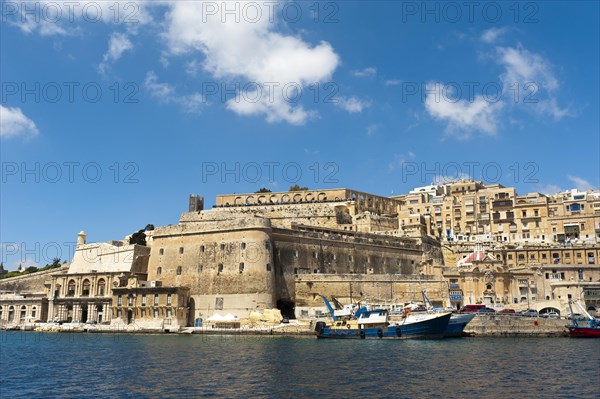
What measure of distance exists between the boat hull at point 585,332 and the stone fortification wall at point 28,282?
43.0 m

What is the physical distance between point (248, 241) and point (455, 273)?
51.7ft

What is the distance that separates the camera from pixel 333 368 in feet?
73.4

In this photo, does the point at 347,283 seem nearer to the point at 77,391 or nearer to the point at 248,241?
the point at 248,241

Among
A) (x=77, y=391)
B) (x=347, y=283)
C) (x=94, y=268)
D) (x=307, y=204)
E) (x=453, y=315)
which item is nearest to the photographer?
(x=77, y=391)

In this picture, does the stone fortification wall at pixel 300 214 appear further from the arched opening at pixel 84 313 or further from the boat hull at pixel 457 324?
the boat hull at pixel 457 324

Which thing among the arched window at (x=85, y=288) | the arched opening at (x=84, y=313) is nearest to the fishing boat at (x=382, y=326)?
the arched opening at (x=84, y=313)

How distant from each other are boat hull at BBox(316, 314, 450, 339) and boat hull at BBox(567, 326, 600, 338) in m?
7.42

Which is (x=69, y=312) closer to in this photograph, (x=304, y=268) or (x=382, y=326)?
(x=304, y=268)

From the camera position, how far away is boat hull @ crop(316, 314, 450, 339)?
1347 inches

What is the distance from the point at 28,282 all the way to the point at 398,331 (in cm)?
3830

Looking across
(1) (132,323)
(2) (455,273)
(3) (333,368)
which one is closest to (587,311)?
(2) (455,273)

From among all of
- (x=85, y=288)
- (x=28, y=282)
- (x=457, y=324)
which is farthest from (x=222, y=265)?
(x=28, y=282)

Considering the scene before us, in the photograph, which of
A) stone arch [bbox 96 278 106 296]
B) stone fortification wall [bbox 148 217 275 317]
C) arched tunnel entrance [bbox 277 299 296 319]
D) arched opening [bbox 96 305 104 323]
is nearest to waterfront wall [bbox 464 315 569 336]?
arched tunnel entrance [bbox 277 299 296 319]

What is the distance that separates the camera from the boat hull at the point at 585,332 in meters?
34.6
